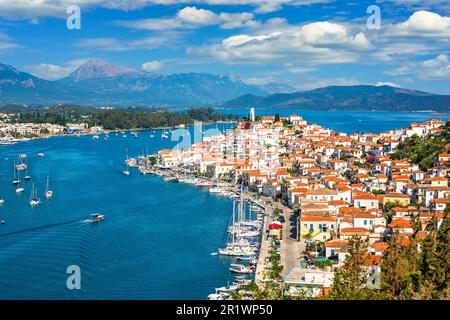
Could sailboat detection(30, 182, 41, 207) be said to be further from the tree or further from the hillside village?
the tree

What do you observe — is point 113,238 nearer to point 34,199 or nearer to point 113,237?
point 113,237

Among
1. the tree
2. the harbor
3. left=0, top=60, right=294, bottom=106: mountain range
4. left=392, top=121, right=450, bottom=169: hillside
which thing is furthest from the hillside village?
left=0, top=60, right=294, bottom=106: mountain range

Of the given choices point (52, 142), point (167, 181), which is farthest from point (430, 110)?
point (167, 181)

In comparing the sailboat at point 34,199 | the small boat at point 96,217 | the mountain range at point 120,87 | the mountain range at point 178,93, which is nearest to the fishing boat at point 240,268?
the small boat at point 96,217

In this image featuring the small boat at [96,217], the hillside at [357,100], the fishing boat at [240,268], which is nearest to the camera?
the fishing boat at [240,268]

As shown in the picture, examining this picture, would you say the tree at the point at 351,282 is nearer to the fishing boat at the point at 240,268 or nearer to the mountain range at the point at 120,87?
the fishing boat at the point at 240,268

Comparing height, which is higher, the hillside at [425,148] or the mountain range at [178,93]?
the mountain range at [178,93]
